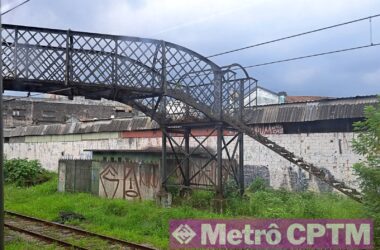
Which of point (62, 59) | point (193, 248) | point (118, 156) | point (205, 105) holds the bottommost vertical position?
point (193, 248)

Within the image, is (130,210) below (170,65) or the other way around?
below

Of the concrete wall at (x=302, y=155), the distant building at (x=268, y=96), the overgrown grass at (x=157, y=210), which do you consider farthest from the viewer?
the distant building at (x=268, y=96)

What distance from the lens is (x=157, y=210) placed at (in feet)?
48.5

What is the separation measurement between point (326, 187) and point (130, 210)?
898 centimetres

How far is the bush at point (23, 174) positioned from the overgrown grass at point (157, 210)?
20.5ft

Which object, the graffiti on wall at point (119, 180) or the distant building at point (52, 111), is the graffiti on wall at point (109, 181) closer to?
the graffiti on wall at point (119, 180)

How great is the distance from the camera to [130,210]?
50.4ft

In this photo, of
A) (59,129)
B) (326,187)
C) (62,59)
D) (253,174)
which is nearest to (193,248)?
(62,59)

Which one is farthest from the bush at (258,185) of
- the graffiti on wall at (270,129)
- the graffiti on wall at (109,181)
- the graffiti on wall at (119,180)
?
the graffiti on wall at (109,181)

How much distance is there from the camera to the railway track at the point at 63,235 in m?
11.1

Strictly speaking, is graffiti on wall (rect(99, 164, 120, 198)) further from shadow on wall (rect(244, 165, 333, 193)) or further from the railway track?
shadow on wall (rect(244, 165, 333, 193))

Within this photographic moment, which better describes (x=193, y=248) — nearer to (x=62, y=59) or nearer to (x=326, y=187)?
(x=62, y=59)

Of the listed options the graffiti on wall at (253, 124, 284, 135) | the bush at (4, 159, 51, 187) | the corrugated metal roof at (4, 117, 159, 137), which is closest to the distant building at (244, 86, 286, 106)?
the corrugated metal roof at (4, 117, 159, 137)

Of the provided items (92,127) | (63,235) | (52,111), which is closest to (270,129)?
(63,235)
